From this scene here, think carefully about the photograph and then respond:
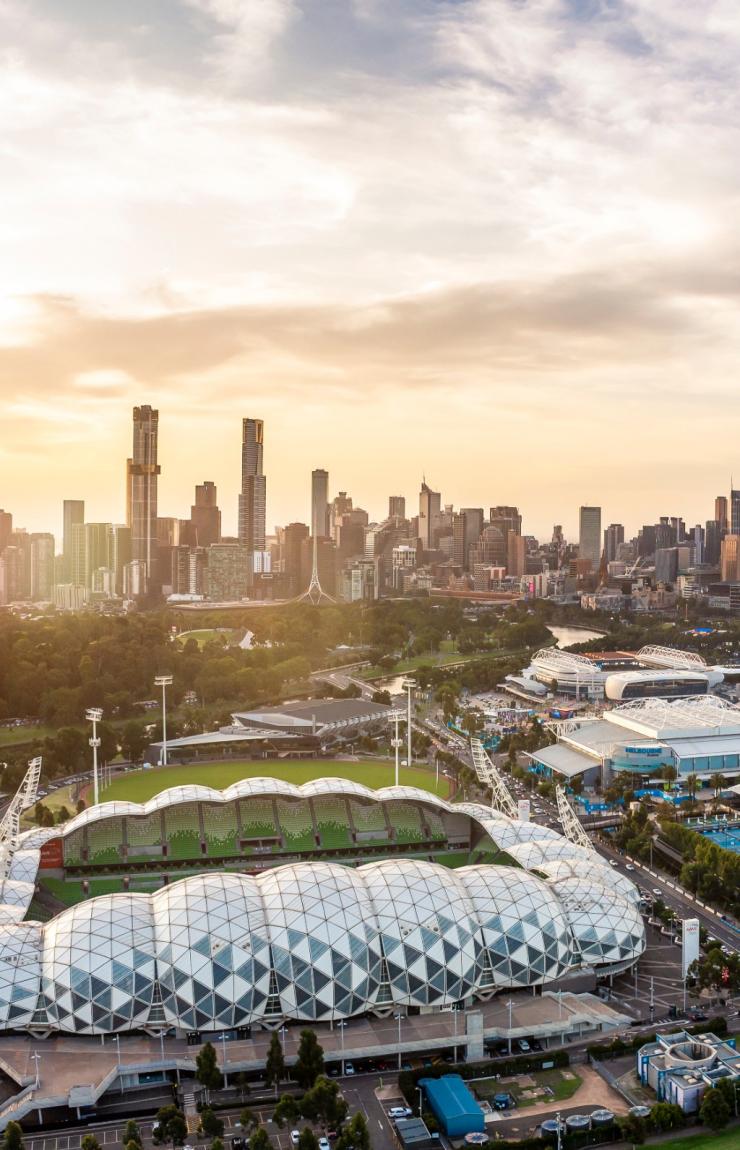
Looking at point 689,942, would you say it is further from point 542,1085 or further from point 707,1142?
point 707,1142

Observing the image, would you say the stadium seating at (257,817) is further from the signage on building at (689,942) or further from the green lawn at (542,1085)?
the signage on building at (689,942)

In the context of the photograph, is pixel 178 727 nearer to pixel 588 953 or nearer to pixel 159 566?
pixel 588 953

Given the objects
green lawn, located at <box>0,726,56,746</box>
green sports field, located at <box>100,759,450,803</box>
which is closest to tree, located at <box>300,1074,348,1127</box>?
green sports field, located at <box>100,759,450,803</box>

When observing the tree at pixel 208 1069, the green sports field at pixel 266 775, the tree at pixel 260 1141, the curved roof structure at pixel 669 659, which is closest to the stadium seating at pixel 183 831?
the green sports field at pixel 266 775

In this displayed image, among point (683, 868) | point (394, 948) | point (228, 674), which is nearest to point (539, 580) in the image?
point (228, 674)

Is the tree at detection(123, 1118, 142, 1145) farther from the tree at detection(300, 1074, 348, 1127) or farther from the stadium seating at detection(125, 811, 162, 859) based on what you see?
the stadium seating at detection(125, 811, 162, 859)

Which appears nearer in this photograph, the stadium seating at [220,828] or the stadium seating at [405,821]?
the stadium seating at [220,828]
